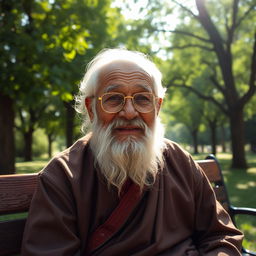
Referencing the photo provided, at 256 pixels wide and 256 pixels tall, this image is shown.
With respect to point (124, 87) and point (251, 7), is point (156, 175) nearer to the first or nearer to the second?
point (124, 87)

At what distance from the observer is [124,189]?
7.23 ft

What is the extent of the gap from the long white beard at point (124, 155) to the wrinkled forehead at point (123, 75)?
0.24m

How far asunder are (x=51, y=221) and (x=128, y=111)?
0.80 m

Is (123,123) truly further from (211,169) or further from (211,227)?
(211,169)

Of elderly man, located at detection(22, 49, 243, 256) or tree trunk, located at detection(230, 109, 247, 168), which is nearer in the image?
elderly man, located at detection(22, 49, 243, 256)

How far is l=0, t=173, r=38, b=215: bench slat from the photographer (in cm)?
201

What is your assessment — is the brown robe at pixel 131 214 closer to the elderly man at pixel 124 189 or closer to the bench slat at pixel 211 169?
the elderly man at pixel 124 189

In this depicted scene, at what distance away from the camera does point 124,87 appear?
221 cm

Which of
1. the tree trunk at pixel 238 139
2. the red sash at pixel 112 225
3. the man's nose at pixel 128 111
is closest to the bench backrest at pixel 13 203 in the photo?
the red sash at pixel 112 225

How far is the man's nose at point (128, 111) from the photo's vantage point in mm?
2191

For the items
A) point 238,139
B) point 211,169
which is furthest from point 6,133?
point 238,139

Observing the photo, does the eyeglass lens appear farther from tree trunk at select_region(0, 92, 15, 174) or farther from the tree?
the tree

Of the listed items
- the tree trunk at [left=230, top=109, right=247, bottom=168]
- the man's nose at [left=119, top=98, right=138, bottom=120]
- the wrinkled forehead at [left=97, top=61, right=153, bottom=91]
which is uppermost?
the wrinkled forehead at [left=97, top=61, right=153, bottom=91]

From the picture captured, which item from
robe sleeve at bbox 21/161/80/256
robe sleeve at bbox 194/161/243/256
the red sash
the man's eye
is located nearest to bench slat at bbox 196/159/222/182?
robe sleeve at bbox 194/161/243/256
